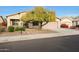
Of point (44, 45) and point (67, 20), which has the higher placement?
point (67, 20)

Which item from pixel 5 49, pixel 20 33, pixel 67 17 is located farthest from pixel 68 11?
pixel 5 49

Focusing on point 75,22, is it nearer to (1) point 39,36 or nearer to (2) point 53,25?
(2) point 53,25

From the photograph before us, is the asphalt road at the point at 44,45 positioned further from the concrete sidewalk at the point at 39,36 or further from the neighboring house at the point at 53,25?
the neighboring house at the point at 53,25

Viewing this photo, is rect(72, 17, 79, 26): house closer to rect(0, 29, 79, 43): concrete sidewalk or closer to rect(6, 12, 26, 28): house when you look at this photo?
rect(0, 29, 79, 43): concrete sidewalk

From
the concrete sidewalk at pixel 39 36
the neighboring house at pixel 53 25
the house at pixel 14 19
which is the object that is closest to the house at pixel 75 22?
the concrete sidewalk at pixel 39 36

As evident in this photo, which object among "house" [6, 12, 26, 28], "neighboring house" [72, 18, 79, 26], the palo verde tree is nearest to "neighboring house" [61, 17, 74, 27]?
"neighboring house" [72, 18, 79, 26]

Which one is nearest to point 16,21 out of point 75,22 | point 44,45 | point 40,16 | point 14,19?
point 14,19

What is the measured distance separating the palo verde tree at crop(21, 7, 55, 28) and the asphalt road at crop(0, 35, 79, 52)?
30cm

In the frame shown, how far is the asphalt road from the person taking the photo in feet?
15.4

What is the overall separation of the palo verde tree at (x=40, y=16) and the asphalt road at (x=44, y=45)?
298 mm

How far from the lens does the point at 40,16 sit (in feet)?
15.8

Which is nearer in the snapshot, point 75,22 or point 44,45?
point 44,45

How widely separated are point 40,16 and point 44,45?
46 cm

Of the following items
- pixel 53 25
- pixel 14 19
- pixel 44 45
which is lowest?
pixel 44 45
